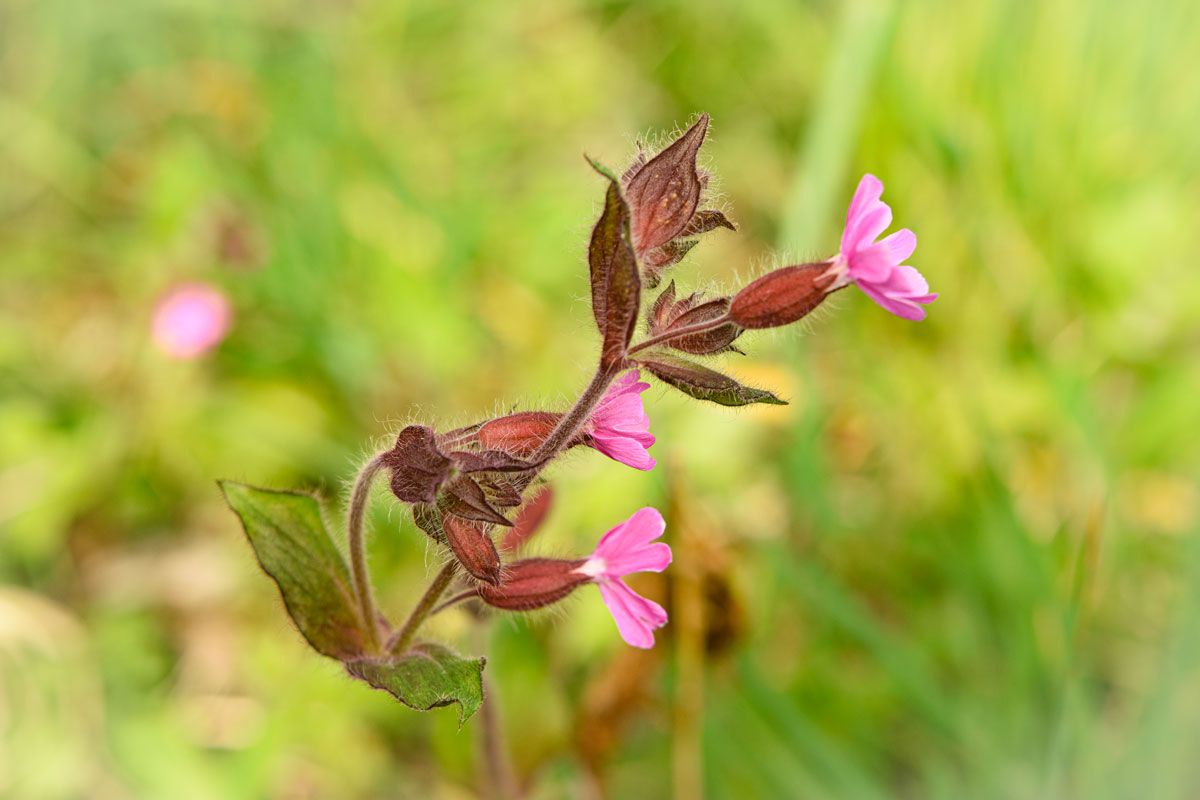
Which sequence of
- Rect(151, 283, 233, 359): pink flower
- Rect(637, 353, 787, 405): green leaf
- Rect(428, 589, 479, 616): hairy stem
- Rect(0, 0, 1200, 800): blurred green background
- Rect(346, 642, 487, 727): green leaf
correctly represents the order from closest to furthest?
Rect(637, 353, 787, 405): green leaf → Rect(346, 642, 487, 727): green leaf → Rect(428, 589, 479, 616): hairy stem → Rect(0, 0, 1200, 800): blurred green background → Rect(151, 283, 233, 359): pink flower

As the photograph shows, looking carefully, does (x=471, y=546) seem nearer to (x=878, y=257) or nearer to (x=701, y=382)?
(x=701, y=382)

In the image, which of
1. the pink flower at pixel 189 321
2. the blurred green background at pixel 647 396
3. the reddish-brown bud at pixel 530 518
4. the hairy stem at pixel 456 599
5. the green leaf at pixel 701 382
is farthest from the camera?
the pink flower at pixel 189 321


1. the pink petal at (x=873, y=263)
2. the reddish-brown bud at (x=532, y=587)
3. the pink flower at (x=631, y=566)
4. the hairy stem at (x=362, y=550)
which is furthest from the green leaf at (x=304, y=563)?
the pink petal at (x=873, y=263)

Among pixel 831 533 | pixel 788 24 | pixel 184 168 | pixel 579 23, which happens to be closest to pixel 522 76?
pixel 579 23

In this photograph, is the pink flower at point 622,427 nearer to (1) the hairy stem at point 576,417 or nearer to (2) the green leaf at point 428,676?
(1) the hairy stem at point 576,417

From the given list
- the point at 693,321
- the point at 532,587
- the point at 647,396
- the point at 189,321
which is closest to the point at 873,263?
the point at 693,321

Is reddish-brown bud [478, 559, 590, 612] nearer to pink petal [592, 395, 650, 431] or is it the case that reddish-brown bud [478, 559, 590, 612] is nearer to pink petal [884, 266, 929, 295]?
pink petal [592, 395, 650, 431]

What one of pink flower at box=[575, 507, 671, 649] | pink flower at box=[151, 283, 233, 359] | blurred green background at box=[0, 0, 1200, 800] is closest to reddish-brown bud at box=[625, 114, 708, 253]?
pink flower at box=[575, 507, 671, 649]
